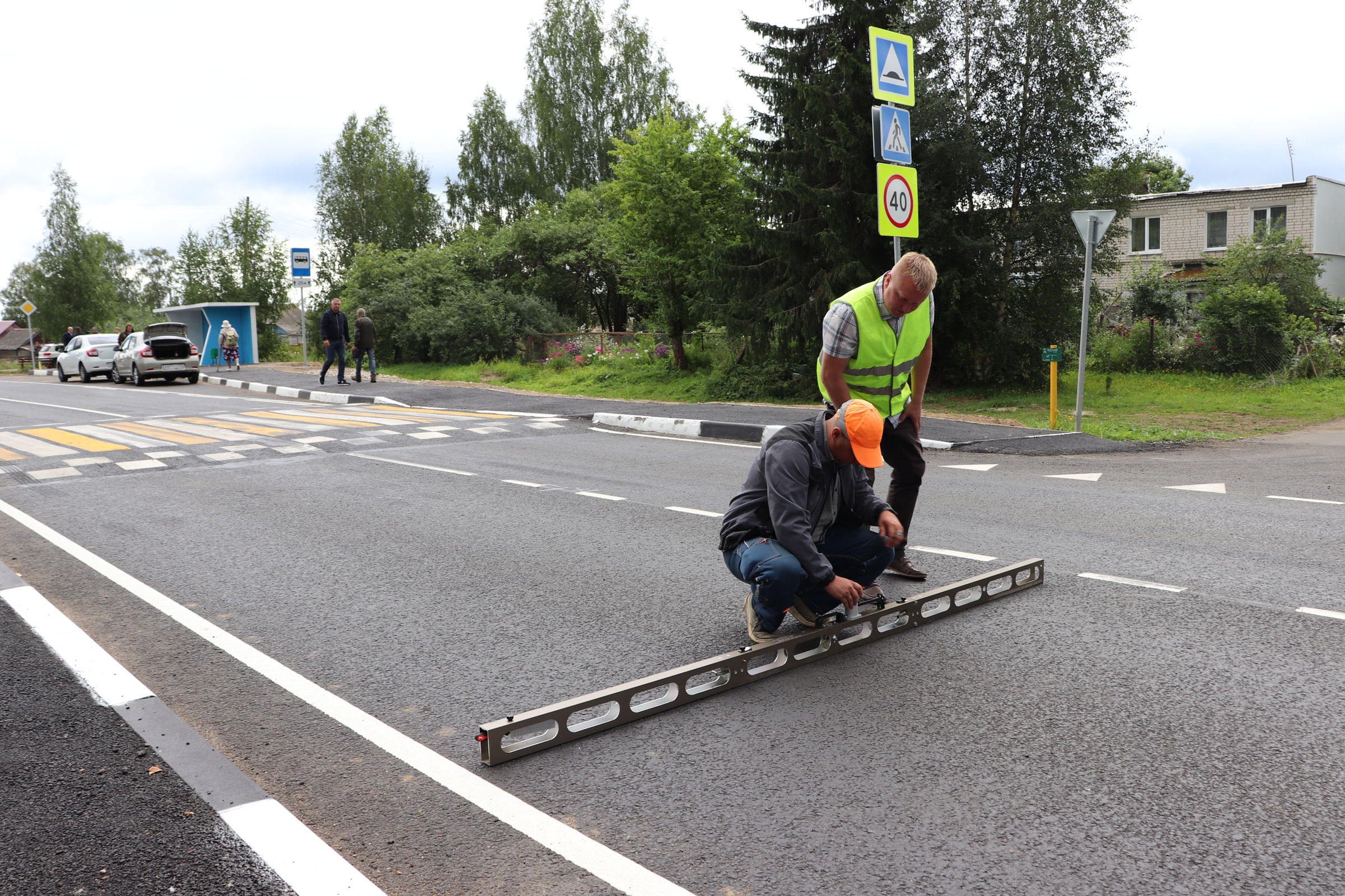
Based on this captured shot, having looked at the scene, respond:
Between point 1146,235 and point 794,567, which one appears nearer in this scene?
point 794,567

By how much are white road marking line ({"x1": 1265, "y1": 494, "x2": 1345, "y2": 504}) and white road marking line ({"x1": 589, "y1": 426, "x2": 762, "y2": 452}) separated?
5.53m

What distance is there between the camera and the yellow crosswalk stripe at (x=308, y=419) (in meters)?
15.2

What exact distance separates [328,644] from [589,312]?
1303 inches

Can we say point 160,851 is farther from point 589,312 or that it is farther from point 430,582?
point 589,312

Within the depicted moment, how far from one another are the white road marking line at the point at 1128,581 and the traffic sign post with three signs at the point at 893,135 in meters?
4.48

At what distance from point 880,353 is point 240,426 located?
12744 mm

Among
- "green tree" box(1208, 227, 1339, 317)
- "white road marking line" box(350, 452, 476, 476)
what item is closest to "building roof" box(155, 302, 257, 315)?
"white road marking line" box(350, 452, 476, 476)

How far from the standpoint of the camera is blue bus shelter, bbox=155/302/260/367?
3384cm

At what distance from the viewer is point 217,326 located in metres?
33.8

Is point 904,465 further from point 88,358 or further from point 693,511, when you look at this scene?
point 88,358

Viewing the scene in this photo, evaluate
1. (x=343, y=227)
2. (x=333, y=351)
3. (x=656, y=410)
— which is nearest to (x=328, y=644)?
(x=656, y=410)

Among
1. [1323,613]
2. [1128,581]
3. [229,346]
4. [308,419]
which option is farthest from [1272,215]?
[229,346]

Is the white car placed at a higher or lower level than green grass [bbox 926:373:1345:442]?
higher

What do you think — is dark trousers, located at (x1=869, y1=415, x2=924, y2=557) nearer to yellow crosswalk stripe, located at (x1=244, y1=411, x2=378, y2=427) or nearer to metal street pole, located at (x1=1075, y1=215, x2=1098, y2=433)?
metal street pole, located at (x1=1075, y1=215, x2=1098, y2=433)
